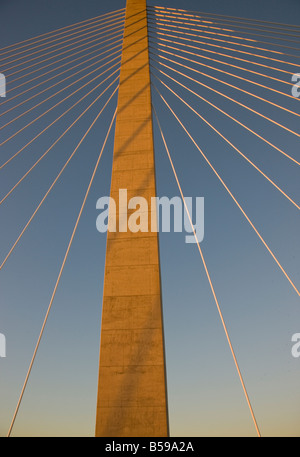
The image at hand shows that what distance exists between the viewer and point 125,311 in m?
7.60

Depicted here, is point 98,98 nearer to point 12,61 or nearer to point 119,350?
point 12,61

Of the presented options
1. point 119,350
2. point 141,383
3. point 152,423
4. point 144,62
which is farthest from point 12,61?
point 152,423

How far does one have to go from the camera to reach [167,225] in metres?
10.5

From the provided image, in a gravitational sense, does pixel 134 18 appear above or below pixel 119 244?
above

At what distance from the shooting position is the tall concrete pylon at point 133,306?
265 inches

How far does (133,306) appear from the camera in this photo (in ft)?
25.0

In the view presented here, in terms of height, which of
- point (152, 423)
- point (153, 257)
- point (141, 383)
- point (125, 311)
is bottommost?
point (152, 423)

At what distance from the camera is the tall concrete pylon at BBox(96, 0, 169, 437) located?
265 inches
